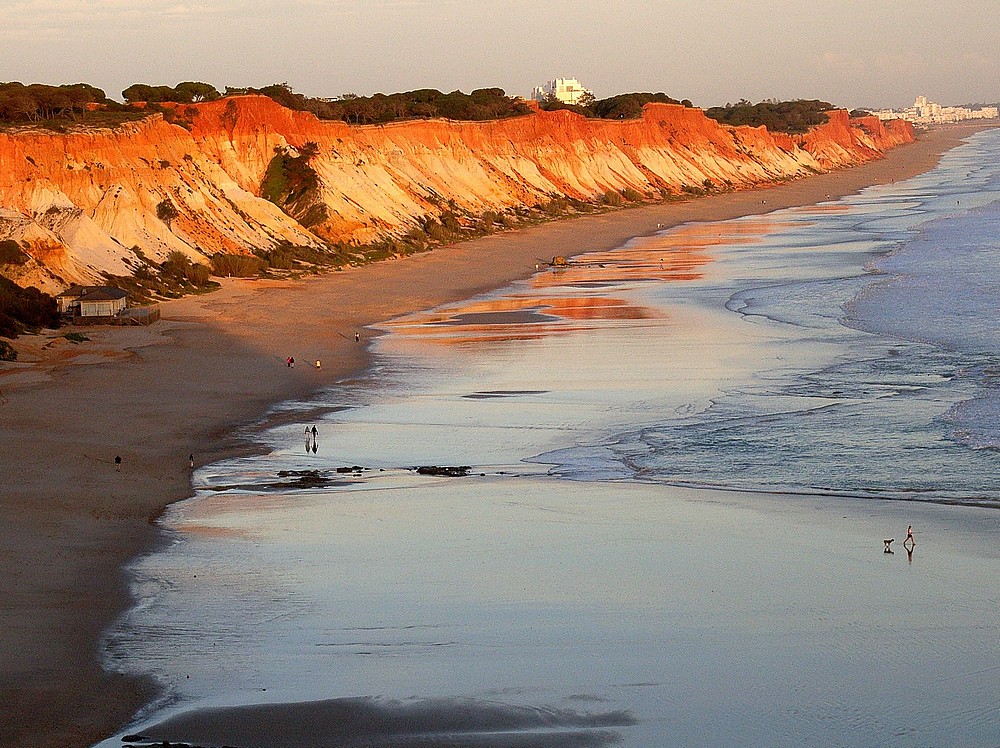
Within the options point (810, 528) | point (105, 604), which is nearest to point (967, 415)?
point (810, 528)

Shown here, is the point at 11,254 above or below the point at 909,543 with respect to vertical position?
above

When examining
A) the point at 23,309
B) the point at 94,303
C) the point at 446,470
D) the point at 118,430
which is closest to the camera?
the point at 446,470

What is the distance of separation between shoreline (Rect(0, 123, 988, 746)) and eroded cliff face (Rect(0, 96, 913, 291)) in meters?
3.79

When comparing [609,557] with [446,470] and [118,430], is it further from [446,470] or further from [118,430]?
[118,430]

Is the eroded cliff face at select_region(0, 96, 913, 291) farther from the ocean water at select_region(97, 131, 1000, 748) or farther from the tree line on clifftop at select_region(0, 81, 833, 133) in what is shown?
the ocean water at select_region(97, 131, 1000, 748)

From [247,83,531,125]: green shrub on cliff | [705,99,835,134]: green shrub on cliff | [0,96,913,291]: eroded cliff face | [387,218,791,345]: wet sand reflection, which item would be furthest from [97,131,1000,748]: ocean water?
[705,99,835,134]: green shrub on cliff

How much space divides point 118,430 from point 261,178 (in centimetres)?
3826

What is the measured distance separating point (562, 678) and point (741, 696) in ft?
4.46

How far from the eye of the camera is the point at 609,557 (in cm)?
1311

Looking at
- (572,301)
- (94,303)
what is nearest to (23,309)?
(94,303)

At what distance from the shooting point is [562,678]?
9.89m

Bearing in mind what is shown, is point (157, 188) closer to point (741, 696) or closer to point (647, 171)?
point (741, 696)

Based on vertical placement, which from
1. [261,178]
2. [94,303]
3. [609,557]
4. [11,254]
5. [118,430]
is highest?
[261,178]

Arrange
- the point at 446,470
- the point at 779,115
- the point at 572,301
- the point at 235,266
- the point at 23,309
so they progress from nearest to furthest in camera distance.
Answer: the point at 446,470, the point at 23,309, the point at 572,301, the point at 235,266, the point at 779,115
